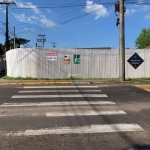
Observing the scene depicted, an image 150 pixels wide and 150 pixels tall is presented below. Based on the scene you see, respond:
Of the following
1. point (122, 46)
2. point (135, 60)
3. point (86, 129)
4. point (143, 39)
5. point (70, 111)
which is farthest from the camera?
point (143, 39)

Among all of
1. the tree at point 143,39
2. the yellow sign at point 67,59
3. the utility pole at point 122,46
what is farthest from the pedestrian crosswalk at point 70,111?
the tree at point 143,39

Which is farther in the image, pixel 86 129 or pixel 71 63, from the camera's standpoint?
pixel 71 63

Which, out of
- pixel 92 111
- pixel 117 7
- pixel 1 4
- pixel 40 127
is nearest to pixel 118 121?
pixel 92 111

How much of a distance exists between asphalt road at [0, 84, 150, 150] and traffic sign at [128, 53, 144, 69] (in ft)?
31.9

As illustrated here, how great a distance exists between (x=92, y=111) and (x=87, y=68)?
1199 cm

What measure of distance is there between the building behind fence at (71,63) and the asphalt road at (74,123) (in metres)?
9.27

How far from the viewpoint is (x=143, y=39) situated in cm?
6259

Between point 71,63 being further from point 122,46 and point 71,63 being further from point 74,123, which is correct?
point 74,123

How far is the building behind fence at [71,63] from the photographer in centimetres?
1945

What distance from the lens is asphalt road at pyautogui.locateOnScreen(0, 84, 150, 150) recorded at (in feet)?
16.5

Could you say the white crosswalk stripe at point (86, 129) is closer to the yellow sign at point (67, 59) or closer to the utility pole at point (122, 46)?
the utility pole at point (122, 46)

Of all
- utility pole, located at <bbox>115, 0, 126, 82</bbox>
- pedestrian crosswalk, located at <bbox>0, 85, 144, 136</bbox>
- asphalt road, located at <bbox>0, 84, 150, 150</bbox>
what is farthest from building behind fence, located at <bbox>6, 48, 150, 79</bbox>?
asphalt road, located at <bbox>0, 84, 150, 150</bbox>

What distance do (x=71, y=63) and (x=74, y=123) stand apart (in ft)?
43.4

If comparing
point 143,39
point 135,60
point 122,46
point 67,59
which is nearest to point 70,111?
point 122,46
